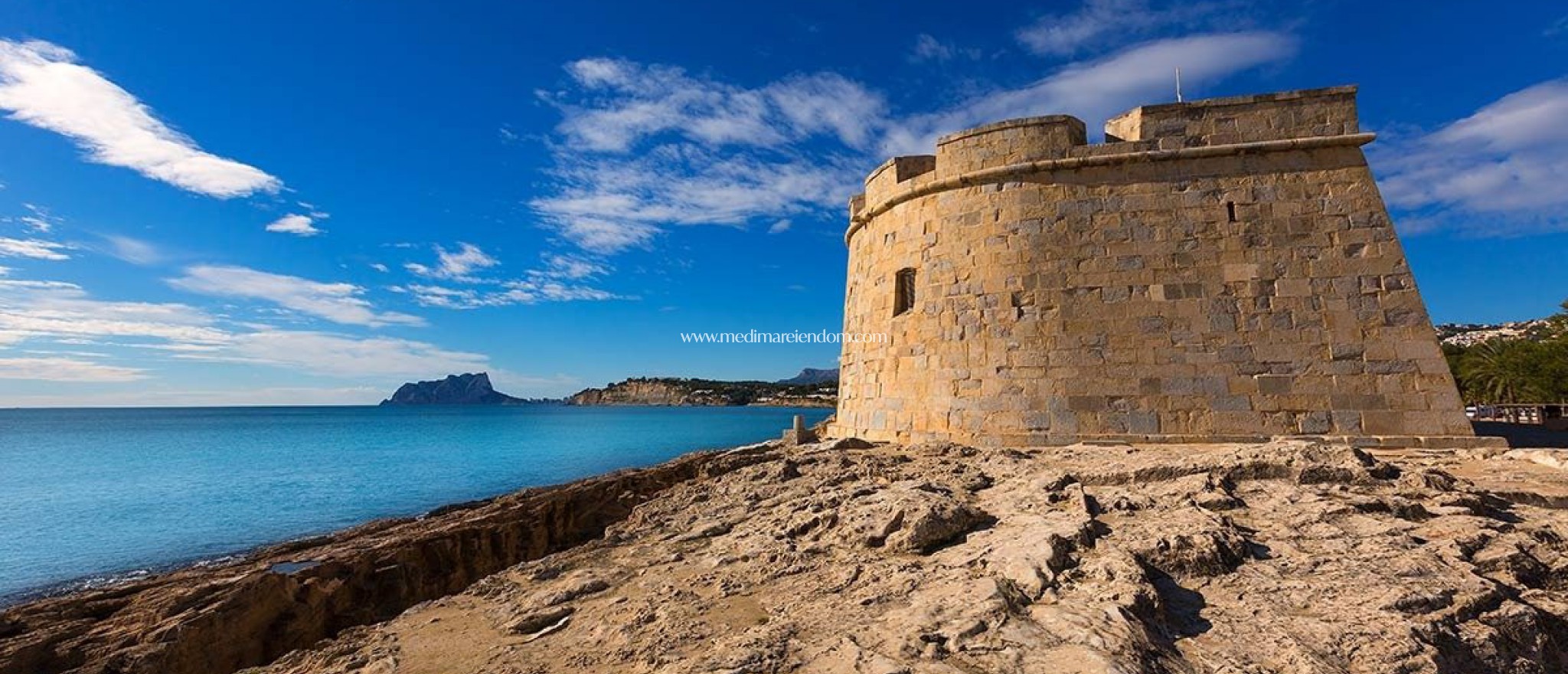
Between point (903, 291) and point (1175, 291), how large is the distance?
11.8 feet

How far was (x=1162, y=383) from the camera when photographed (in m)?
8.07

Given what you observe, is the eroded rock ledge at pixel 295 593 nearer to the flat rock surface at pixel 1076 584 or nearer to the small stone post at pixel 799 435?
the small stone post at pixel 799 435

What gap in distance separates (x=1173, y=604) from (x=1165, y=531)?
2.40ft

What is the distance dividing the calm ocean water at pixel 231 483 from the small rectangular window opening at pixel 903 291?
12.9 meters

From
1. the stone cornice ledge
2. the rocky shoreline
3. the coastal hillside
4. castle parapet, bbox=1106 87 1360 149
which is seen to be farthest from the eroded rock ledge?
the coastal hillside

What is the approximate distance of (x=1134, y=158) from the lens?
8.65 metres

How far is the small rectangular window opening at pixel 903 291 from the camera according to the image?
10.2 metres

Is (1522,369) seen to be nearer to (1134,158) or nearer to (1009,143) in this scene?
(1134,158)

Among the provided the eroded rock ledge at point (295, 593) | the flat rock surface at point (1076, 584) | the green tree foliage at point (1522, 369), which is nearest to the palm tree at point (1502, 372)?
the green tree foliage at point (1522, 369)

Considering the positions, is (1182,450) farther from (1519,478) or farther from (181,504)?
(181,504)

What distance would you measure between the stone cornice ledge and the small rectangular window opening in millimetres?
1154

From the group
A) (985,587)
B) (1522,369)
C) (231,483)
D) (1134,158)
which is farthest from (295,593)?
(1522,369)

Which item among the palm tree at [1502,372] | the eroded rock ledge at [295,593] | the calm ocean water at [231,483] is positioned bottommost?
the calm ocean water at [231,483]

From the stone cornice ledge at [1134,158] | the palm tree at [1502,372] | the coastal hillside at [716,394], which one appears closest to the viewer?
the stone cornice ledge at [1134,158]
